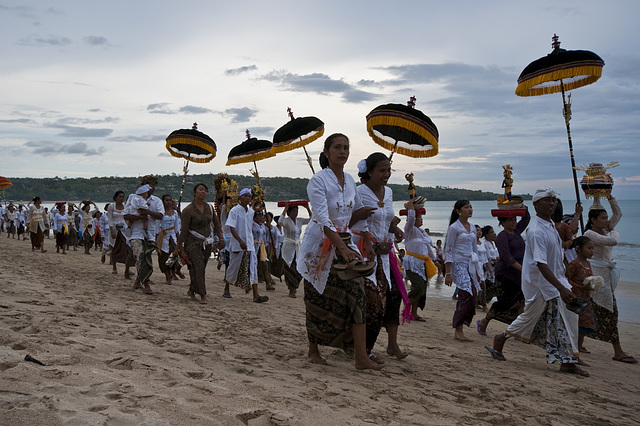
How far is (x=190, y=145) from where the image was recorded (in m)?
13.1

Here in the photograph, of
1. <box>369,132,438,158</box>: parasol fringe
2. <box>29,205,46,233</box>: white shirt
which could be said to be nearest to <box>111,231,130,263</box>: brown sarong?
<box>369,132,438,158</box>: parasol fringe

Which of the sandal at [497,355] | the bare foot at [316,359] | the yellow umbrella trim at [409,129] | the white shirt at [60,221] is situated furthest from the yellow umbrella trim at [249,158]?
the white shirt at [60,221]

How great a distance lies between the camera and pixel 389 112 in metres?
6.58

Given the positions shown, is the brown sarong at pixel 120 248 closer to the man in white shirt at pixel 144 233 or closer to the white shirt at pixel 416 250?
the man in white shirt at pixel 144 233

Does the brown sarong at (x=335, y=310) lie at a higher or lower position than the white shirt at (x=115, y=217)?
lower

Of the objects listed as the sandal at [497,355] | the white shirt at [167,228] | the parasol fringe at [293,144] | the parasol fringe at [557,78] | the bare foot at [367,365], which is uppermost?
the parasol fringe at [557,78]

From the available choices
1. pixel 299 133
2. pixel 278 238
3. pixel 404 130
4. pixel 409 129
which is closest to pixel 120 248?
pixel 278 238

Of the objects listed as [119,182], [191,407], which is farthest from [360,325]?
[119,182]

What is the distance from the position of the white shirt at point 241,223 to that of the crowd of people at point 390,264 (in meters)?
0.02

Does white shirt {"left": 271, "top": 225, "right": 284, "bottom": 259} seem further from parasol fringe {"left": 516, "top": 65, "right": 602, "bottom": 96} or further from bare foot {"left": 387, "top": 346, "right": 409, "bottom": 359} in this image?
bare foot {"left": 387, "top": 346, "right": 409, "bottom": 359}

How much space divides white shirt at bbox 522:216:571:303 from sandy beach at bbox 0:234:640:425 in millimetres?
863

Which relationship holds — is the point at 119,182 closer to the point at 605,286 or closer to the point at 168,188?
the point at 168,188

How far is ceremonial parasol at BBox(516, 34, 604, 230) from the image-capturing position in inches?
324

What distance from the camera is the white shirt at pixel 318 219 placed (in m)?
5.02
